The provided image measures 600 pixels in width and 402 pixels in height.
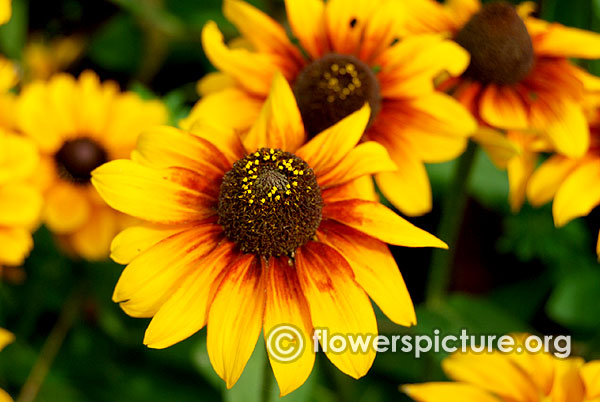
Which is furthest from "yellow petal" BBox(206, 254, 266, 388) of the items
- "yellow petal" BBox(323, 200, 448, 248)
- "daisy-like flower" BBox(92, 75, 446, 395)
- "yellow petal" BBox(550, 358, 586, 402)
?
"yellow petal" BBox(550, 358, 586, 402)

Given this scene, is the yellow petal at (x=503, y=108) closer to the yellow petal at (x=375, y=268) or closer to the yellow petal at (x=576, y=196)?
the yellow petal at (x=576, y=196)

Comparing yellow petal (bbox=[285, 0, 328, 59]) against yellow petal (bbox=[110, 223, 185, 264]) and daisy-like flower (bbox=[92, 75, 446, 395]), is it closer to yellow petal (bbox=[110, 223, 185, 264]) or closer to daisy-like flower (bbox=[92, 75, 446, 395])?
daisy-like flower (bbox=[92, 75, 446, 395])

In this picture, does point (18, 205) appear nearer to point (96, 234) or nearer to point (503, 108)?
point (96, 234)

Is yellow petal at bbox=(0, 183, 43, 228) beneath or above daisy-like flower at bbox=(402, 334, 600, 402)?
above

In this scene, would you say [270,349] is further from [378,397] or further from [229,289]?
[378,397]

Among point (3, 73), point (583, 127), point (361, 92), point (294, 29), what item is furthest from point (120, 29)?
point (583, 127)
